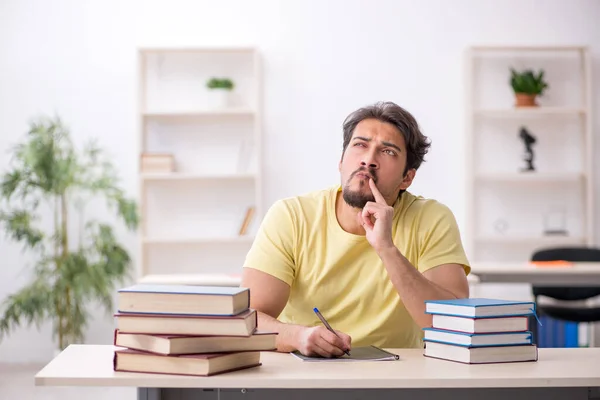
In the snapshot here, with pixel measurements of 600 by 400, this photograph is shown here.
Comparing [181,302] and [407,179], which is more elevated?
[407,179]

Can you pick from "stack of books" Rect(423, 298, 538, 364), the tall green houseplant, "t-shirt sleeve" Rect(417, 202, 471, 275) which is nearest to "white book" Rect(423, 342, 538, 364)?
"stack of books" Rect(423, 298, 538, 364)

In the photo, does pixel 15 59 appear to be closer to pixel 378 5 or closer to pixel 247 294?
pixel 378 5

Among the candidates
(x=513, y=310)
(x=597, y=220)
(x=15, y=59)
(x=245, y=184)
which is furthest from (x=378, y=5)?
(x=513, y=310)

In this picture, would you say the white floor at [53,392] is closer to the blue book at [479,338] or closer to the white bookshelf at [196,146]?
the white bookshelf at [196,146]

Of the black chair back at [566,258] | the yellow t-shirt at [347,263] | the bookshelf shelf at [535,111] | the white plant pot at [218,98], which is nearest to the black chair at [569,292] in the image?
the black chair back at [566,258]

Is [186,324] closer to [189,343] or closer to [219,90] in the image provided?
[189,343]

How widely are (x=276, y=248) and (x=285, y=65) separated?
368cm

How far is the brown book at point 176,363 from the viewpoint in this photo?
1547mm

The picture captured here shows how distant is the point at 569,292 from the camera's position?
16.8 feet

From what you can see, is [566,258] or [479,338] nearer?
[479,338]

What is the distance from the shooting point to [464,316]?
1739mm

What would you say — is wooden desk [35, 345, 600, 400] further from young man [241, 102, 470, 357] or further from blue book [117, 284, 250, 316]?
young man [241, 102, 470, 357]

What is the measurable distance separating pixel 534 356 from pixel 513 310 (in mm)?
116

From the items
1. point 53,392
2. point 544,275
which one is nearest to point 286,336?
point 53,392
